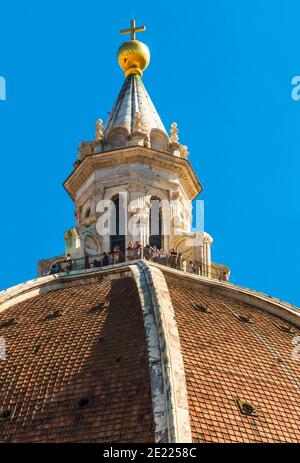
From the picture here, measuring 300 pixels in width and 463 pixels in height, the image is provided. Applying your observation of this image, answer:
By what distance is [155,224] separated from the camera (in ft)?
167

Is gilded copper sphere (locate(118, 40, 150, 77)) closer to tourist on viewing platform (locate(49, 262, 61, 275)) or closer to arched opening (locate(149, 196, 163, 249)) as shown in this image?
arched opening (locate(149, 196, 163, 249))

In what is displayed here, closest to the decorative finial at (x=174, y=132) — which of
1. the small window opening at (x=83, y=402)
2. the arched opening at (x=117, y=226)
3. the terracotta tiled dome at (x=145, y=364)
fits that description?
the arched opening at (x=117, y=226)

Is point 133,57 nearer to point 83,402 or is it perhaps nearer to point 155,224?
point 155,224

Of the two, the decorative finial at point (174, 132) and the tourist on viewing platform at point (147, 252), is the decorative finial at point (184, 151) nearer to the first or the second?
the decorative finial at point (174, 132)

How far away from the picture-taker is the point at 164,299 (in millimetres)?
43062

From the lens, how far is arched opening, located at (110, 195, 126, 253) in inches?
1970

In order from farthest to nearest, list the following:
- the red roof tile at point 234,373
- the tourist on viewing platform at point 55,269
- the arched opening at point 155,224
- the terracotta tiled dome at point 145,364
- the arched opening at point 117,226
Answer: the arched opening at point 155,224
the arched opening at point 117,226
the tourist on viewing platform at point 55,269
the red roof tile at point 234,373
the terracotta tiled dome at point 145,364

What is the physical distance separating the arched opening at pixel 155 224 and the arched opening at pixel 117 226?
2.63 ft

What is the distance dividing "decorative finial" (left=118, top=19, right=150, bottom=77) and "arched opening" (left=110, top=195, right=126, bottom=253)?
575 centimetres

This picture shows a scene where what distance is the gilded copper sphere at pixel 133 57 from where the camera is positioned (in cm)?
5500

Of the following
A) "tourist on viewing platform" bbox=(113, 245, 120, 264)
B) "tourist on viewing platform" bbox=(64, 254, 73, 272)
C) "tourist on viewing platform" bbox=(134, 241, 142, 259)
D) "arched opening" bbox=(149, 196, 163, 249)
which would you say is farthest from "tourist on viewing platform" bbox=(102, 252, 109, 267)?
"arched opening" bbox=(149, 196, 163, 249)

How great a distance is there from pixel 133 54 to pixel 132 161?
4.71 m
